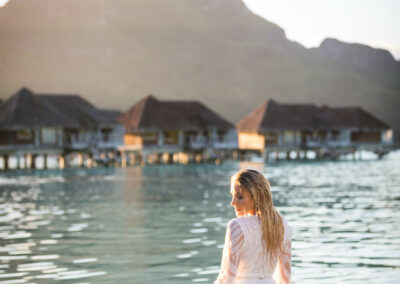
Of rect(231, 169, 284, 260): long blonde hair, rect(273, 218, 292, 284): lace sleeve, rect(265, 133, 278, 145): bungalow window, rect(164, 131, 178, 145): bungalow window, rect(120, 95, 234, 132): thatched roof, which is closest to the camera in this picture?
rect(231, 169, 284, 260): long blonde hair

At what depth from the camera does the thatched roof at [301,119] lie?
79.8 m

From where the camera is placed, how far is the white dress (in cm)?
534

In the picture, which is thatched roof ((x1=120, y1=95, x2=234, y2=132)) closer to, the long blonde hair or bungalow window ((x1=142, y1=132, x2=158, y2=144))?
bungalow window ((x1=142, y1=132, x2=158, y2=144))

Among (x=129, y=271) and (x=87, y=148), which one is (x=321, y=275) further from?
(x=87, y=148)

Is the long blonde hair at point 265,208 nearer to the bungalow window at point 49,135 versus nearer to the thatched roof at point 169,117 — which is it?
the bungalow window at point 49,135

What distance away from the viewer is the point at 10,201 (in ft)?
104

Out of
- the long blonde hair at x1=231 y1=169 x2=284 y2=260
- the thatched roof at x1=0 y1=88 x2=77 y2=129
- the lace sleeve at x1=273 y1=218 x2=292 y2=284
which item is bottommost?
the lace sleeve at x1=273 y1=218 x2=292 y2=284

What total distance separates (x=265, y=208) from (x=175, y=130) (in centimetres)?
6911

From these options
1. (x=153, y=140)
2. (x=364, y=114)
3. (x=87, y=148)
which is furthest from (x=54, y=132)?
(x=364, y=114)

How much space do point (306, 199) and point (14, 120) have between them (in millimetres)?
33912

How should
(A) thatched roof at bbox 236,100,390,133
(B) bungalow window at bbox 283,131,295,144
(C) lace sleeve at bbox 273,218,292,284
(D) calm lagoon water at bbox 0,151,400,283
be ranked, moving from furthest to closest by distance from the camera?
(B) bungalow window at bbox 283,131,295,144, (A) thatched roof at bbox 236,100,390,133, (D) calm lagoon water at bbox 0,151,400,283, (C) lace sleeve at bbox 273,218,292,284

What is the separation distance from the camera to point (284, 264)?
18.4ft

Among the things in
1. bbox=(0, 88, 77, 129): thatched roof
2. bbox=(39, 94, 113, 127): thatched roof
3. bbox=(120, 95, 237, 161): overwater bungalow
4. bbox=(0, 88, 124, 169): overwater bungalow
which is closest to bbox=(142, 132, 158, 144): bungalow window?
bbox=(120, 95, 237, 161): overwater bungalow

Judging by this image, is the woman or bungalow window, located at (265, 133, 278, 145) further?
bungalow window, located at (265, 133, 278, 145)
